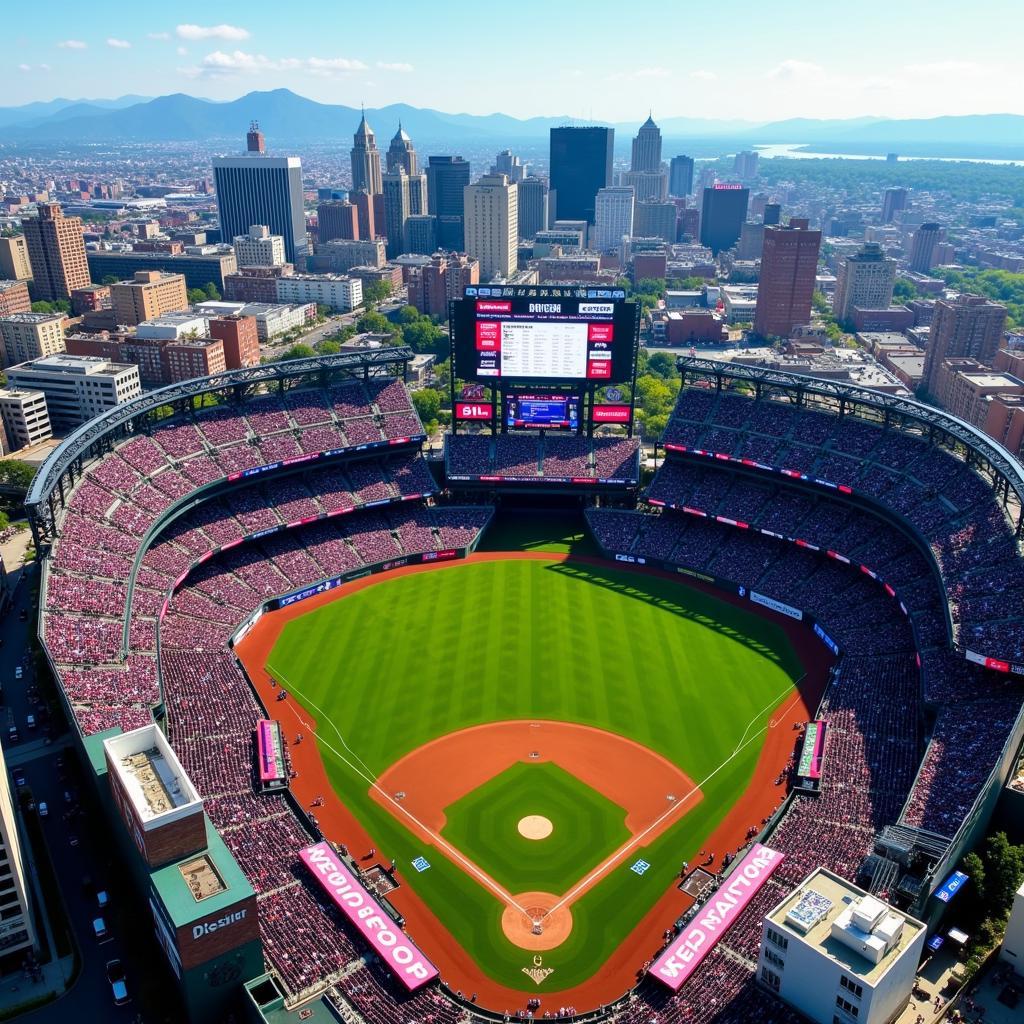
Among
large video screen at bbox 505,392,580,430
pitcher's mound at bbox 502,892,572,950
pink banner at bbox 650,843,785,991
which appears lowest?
pitcher's mound at bbox 502,892,572,950

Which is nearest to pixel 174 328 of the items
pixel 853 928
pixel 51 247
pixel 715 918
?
pixel 51 247

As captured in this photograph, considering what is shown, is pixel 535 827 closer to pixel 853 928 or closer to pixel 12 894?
pixel 853 928

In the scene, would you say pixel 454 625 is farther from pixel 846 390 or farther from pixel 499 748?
pixel 846 390

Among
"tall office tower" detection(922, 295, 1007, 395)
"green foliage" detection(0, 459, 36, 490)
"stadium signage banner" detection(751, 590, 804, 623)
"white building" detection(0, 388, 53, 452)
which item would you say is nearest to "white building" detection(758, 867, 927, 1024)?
"stadium signage banner" detection(751, 590, 804, 623)

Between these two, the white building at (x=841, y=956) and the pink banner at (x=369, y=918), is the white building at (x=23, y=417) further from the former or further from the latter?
the white building at (x=841, y=956)

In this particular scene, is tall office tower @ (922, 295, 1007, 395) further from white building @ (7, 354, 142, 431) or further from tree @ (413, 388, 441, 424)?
white building @ (7, 354, 142, 431)

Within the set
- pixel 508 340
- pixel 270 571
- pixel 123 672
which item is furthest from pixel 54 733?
pixel 508 340
